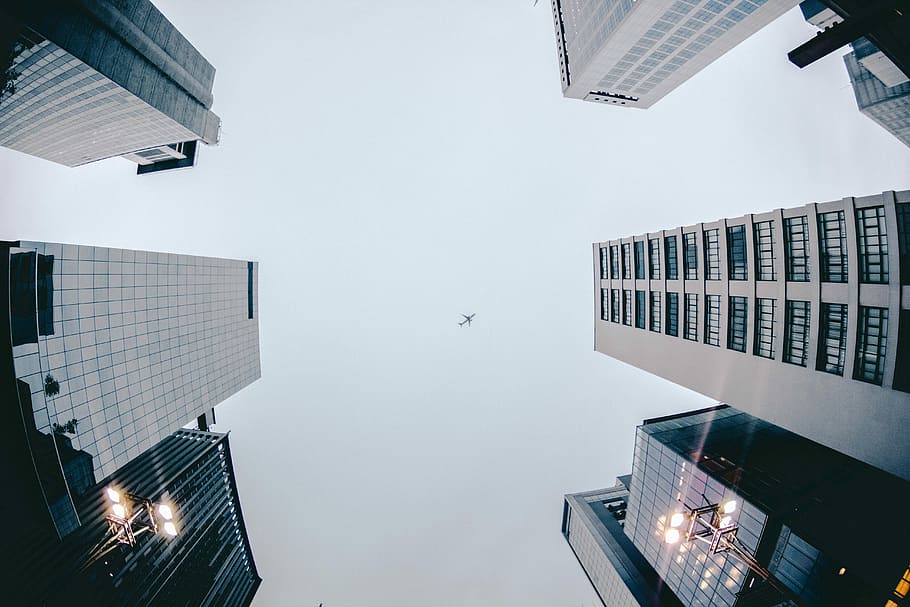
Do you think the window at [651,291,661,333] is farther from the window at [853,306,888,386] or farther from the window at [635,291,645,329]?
the window at [853,306,888,386]

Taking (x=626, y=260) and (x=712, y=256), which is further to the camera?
(x=626, y=260)

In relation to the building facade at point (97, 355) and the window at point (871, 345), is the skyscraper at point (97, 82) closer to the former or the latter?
the building facade at point (97, 355)

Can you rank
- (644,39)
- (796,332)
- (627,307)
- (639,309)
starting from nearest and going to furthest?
(796,332)
(639,309)
(644,39)
(627,307)

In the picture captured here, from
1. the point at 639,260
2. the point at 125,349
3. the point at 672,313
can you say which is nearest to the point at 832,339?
the point at 672,313

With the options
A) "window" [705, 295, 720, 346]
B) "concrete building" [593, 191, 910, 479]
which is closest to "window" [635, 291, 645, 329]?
"concrete building" [593, 191, 910, 479]

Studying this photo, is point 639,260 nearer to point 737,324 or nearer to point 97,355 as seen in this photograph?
point 737,324

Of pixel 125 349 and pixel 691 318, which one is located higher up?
pixel 691 318

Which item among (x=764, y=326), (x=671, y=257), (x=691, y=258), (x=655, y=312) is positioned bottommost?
(x=764, y=326)
